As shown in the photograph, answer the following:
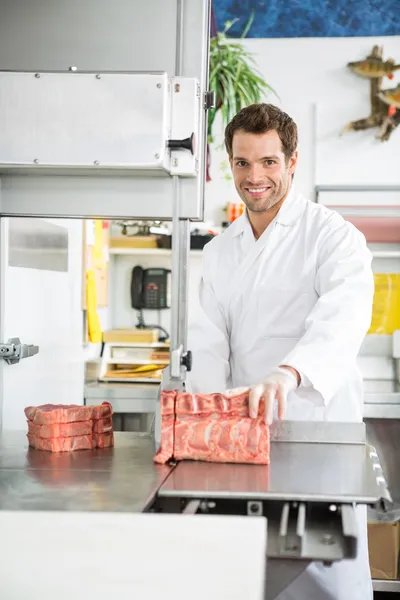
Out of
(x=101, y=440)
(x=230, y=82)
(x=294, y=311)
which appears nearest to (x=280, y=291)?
(x=294, y=311)

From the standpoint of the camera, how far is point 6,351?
2221 millimetres

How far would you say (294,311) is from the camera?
7.61 ft

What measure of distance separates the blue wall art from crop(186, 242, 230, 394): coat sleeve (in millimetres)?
2850

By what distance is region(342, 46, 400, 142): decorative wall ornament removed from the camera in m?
4.68

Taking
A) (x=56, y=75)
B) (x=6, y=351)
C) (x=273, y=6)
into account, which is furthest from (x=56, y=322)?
(x=273, y=6)

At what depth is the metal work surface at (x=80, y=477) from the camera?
56.6 inches

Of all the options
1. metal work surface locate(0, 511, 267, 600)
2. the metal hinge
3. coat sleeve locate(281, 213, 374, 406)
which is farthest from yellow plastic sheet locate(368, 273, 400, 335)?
metal work surface locate(0, 511, 267, 600)

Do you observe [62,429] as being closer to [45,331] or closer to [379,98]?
[45,331]

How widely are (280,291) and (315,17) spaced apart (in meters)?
3.00

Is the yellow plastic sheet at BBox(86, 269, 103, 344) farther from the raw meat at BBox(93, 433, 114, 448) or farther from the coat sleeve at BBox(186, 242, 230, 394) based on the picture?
the raw meat at BBox(93, 433, 114, 448)

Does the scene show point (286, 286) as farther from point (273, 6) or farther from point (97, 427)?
point (273, 6)

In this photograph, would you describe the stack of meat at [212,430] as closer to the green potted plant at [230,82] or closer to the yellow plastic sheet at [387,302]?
the green potted plant at [230,82]

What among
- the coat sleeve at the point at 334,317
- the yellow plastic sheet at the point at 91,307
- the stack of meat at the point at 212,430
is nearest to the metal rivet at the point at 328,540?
the stack of meat at the point at 212,430

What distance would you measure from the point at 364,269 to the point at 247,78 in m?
2.35
